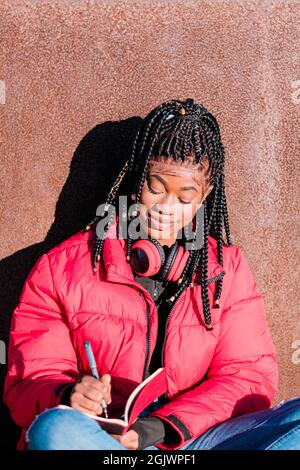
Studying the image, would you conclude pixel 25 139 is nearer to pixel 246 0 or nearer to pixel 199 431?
pixel 246 0

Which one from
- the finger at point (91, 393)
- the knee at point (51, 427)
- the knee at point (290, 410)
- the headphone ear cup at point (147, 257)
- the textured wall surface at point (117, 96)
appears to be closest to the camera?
the knee at point (51, 427)

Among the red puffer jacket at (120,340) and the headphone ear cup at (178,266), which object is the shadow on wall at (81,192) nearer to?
the red puffer jacket at (120,340)

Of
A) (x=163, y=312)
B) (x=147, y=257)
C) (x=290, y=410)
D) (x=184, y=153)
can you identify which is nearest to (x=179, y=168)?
(x=184, y=153)

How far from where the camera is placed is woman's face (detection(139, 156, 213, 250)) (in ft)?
7.91

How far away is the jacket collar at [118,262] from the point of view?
2463mm

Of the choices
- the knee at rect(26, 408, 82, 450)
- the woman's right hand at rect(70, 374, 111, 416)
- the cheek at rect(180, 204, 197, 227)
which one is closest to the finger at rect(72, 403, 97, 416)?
the woman's right hand at rect(70, 374, 111, 416)

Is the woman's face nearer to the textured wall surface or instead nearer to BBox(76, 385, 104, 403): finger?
the textured wall surface

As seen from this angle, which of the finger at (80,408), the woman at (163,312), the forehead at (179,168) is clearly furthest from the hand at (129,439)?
the forehead at (179,168)

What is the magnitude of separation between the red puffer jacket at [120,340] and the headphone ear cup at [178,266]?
0.26ft

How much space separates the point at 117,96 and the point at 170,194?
0.56 m

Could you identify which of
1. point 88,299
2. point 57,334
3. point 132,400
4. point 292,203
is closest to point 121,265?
point 88,299

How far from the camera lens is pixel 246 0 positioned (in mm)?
2777

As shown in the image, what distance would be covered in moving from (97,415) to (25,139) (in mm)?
1101

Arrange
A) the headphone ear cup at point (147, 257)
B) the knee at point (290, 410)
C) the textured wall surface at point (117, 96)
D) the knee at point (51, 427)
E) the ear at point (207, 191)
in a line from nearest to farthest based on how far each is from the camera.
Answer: the knee at point (51, 427), the knee at point (290, 410), the headphone ear cup at point (147, 257), the ear at point (207, 191), the textured wall surface at point (117, 96)
